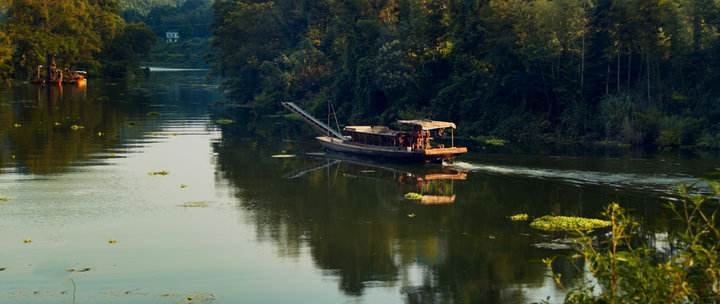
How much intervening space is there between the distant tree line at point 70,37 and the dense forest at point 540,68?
54976 millimetres

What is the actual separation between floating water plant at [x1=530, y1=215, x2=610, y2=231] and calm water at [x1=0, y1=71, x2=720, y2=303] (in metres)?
1.35

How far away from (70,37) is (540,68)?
3550 inches

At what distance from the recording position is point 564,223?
4875cm

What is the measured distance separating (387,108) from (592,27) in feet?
68.6

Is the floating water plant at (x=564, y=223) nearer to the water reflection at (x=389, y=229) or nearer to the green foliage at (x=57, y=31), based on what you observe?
the water reflection at (x=389, y=229)

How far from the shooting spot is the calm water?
38.0m

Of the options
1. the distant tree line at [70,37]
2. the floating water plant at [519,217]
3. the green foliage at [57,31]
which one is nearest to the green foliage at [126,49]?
the distant tree line at [70,37]

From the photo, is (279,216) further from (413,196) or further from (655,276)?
(655,276)

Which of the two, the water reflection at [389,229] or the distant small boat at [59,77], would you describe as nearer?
the water reflection at [389,229]

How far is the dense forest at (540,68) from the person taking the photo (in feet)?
257

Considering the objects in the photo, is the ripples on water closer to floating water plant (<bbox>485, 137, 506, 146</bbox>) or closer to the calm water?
the calm water

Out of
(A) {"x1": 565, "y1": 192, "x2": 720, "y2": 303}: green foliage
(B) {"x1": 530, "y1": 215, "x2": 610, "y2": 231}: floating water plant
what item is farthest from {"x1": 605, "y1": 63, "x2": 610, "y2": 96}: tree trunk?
(A) {"x1": 565, "y1": 192, "x2": 720, "y2": 303}: green foliage

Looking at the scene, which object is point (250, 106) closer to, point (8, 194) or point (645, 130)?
point (645, 130)

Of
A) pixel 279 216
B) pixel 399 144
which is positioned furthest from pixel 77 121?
pixel 279 216
